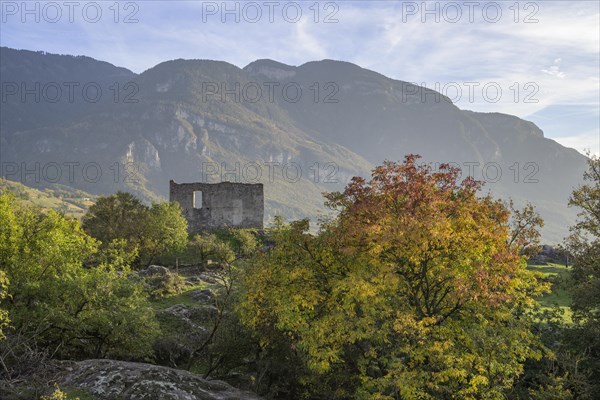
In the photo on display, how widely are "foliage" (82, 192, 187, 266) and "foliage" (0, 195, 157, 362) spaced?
2070 cm

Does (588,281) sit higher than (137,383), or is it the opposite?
(588,281)

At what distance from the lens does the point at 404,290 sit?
16719 millimetres

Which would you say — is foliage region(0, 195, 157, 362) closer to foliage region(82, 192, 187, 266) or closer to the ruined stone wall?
foliage region(82, 192, 187, 266)

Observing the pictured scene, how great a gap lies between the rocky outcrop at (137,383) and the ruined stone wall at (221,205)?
48.0 metres

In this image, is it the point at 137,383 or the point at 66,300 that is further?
the point at 66,300

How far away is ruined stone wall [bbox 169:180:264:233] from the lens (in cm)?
6425

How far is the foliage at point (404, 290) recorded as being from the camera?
14492 millimetres

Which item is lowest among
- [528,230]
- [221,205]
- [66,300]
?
[66,300]

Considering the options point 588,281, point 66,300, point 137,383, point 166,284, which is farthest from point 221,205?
point 137,383

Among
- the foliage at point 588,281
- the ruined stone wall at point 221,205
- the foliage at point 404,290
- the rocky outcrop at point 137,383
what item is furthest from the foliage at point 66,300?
the ruined stone wall at point 221,205

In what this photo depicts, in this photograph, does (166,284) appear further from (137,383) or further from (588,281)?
(588,281)

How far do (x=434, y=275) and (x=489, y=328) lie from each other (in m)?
2.36

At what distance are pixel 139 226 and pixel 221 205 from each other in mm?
20908

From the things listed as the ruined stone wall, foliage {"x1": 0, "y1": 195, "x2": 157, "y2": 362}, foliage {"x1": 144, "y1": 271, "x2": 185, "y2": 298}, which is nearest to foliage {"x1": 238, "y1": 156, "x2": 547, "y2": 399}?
foliage {"x1": 0, "y1": 195, "x2": 157, "y2": 362}
